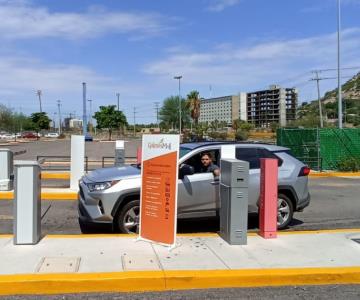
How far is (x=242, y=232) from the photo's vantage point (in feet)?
24.5

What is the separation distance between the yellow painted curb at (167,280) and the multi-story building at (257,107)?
5490 inches

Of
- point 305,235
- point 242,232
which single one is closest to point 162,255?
point 242,232

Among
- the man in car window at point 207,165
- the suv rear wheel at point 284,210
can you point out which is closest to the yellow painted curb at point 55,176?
the man in car window at point 207,165

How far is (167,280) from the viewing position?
19.4 feet

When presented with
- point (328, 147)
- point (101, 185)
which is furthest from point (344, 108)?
point (101, 185)

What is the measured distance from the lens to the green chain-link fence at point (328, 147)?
77.3 feet

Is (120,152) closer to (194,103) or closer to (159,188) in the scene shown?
(159,188)

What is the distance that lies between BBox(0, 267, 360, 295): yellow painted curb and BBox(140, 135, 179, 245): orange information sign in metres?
1.27

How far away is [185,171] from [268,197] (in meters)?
1.52

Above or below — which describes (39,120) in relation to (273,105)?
below

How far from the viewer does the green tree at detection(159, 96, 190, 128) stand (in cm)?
12638

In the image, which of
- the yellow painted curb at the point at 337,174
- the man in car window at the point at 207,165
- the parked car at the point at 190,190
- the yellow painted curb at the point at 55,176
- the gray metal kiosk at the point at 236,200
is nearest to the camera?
the gray metal kiosk at the point at 236,200

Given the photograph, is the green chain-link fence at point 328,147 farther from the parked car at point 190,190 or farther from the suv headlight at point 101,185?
the suv headlight at point 101,185

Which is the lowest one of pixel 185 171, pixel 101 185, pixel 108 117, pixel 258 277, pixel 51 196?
pixel 258 277
